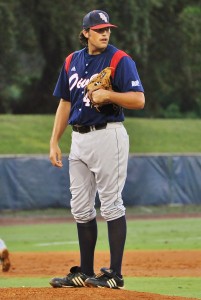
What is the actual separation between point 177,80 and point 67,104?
34.6m

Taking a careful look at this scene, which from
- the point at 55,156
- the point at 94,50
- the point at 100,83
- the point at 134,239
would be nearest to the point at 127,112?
the point at 134,239

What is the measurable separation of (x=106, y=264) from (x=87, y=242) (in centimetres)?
390

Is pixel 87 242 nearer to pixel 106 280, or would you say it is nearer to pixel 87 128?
pixel 106 280

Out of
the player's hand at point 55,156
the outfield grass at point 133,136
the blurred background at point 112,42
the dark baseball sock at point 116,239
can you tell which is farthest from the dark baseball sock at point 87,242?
the blurred background at point 112,42

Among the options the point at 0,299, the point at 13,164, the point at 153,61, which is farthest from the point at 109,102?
the point at 153,61

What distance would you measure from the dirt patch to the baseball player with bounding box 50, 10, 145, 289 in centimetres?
50

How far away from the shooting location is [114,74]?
709cm

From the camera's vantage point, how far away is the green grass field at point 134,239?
894 centimetres

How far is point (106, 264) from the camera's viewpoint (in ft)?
36.8

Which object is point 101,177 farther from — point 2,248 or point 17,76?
point 17,76

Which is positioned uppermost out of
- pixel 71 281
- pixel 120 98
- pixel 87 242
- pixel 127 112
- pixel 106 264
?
pixel 120 98

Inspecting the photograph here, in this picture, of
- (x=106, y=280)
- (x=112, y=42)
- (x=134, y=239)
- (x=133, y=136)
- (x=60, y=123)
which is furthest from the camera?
(x=112, y=42)

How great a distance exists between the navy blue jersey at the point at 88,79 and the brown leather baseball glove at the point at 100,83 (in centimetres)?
8

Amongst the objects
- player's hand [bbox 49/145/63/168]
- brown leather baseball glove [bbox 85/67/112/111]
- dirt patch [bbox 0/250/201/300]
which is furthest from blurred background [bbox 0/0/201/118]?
brown leather baseball glove [bbox 85/67/112/111]
